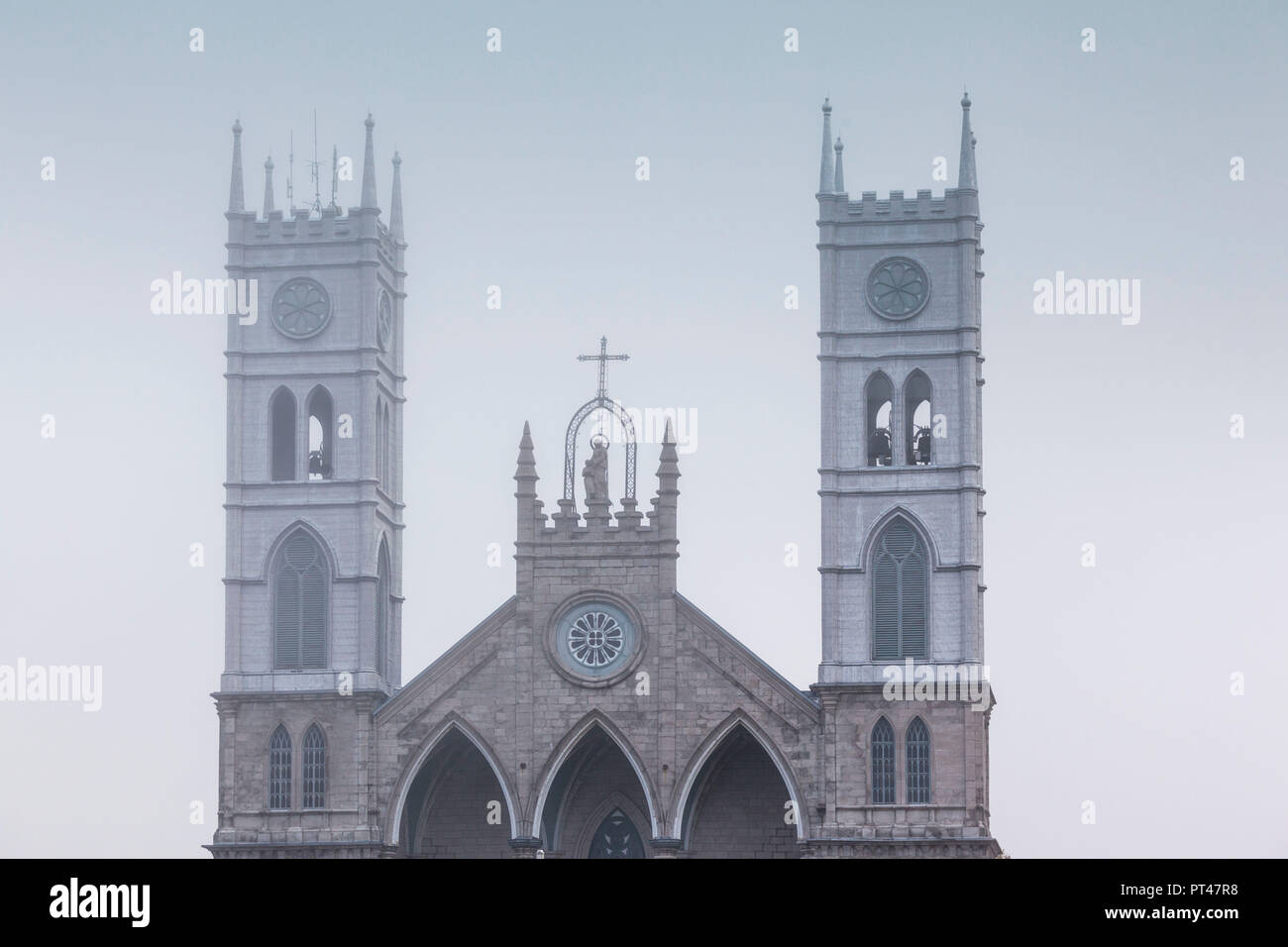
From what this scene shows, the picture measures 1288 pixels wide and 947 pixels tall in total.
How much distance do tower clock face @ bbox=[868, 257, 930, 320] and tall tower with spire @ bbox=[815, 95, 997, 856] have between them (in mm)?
35

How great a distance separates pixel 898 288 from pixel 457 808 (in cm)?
1735

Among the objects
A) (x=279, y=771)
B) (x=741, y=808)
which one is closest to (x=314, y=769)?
(x=279, y=771)

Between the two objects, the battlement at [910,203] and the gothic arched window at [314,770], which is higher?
the battlement at [910,203]

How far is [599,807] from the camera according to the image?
82.3 meters

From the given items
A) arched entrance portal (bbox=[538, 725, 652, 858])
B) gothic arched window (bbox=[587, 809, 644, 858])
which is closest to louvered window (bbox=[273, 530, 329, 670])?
arched entrance portal (bbox=[538, 725, 652, 858])

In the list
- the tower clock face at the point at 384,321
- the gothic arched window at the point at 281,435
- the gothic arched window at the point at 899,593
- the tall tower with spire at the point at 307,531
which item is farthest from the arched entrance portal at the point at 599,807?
the tower clock face at the point at 384,321

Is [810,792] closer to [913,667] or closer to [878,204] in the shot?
[913,667]

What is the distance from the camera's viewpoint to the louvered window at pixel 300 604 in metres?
81.8

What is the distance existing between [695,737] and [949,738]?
20.4 ft

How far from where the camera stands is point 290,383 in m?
83.0

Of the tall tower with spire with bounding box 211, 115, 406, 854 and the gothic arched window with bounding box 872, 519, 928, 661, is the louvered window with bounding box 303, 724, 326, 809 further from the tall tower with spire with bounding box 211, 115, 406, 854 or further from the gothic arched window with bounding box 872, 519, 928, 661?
the gothic arched window with bounding box 872, 519, 928, 661

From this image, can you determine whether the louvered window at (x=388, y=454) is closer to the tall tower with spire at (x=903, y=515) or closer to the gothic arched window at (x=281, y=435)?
the gothic arched window at (x=281, y=435)

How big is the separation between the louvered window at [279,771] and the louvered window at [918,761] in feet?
50.3
